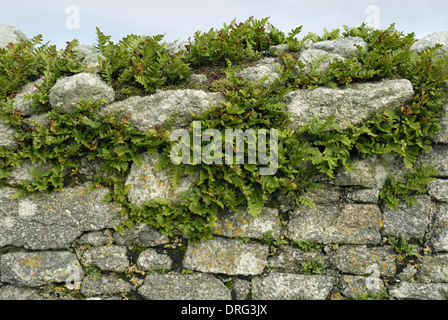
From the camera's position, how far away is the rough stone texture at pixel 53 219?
20.9ft

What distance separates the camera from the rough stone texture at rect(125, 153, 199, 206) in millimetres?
6371

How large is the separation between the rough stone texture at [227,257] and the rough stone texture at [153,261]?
1.11 feet

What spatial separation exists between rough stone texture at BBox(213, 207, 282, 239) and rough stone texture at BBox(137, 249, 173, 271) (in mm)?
1057

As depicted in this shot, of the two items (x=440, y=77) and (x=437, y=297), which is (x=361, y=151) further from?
(x=437, y=297)

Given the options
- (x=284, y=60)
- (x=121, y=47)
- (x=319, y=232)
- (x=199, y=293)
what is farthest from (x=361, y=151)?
(x=121, y=47)

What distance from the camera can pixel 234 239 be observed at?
6.39 metres

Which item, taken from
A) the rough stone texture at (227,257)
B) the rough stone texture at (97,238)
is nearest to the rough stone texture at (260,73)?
the rough stone texture at (227,257)

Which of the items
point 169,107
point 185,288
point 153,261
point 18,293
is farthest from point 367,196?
point 18,293

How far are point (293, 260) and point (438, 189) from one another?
9.93 feet

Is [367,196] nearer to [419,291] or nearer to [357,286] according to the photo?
[357,286]

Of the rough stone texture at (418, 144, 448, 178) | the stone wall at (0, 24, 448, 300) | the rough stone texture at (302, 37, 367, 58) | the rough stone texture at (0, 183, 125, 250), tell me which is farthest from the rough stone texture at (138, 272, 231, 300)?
the rough stone texture at (302, 37, 367, 58)

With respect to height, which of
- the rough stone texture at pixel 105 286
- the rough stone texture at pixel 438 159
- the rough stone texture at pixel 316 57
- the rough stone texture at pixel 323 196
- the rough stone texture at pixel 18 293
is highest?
the rough stone texture at pixel 316 57

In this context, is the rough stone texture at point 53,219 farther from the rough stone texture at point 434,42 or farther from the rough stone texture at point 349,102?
the rough stone texture at point 434,42
